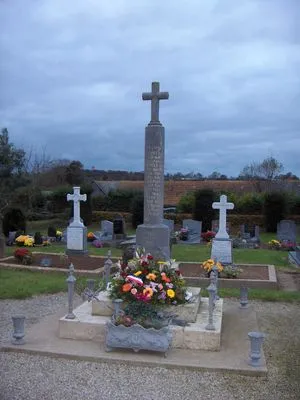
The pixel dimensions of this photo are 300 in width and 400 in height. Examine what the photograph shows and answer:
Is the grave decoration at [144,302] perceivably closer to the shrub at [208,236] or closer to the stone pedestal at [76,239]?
the stone pedestal at [76,239]

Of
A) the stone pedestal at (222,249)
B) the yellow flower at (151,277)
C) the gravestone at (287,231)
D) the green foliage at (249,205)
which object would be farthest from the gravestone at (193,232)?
the yellow flower at (151,277)

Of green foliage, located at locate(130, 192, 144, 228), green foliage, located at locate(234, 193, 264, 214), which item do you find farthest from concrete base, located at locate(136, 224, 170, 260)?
green foliage, located at locate(234, 193, 264, 214)

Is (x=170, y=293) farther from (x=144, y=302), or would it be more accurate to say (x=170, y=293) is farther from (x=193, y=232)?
(x=193, y=232)

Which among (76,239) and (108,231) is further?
(108,231)

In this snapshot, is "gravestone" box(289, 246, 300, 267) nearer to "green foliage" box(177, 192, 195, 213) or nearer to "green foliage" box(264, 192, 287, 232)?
"green foliage" box(264, 192, 287, 232)

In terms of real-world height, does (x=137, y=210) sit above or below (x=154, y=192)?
below

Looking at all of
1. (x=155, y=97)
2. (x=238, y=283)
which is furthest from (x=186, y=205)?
(x=155, y=97)

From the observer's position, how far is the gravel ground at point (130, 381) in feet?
16.9

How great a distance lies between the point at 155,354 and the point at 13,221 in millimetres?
18590

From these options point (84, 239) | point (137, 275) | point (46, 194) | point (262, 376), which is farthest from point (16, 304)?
point (46, 194)

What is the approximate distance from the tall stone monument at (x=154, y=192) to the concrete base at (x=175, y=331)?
6.26ft

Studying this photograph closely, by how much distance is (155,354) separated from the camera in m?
6.27

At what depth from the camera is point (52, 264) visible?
14.7 meters

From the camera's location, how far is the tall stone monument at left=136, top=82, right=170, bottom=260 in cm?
898
